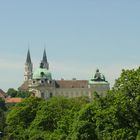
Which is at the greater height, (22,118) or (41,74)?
(41,74)

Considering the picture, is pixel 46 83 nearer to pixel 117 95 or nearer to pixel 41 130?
pixel 41 130

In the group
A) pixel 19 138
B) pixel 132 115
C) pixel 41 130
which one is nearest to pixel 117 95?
pixel 132 115

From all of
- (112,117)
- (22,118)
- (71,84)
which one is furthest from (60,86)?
(112,117)

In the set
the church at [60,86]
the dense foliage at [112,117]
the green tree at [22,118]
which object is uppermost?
the church at [60,86]

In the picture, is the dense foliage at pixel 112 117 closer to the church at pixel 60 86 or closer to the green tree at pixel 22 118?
the green tree at pixel 22 118

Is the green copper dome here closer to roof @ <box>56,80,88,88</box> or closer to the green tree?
roof @ <box>56,80,88,88</box>

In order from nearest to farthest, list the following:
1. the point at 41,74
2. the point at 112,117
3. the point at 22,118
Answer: the point at 112,117 < the point at 22,118 < the point at 41,74

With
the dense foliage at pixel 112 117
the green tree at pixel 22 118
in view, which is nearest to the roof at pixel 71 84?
the green tree at pixel 22 118

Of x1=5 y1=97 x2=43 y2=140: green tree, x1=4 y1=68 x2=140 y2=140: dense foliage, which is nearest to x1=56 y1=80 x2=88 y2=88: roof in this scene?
x1=5 y1=97 x2=43 y2=140: green tree

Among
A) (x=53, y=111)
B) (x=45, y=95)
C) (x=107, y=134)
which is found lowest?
(x=107, y=134)

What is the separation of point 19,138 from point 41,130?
241 inches

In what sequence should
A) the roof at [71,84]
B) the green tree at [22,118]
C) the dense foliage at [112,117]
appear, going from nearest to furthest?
the dense foliage at [112,117] < the green tree at [22,118] < the roof at [71,84]

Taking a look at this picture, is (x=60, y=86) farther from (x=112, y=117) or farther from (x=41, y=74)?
(x=112, y=117)

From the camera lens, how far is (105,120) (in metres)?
48.8
